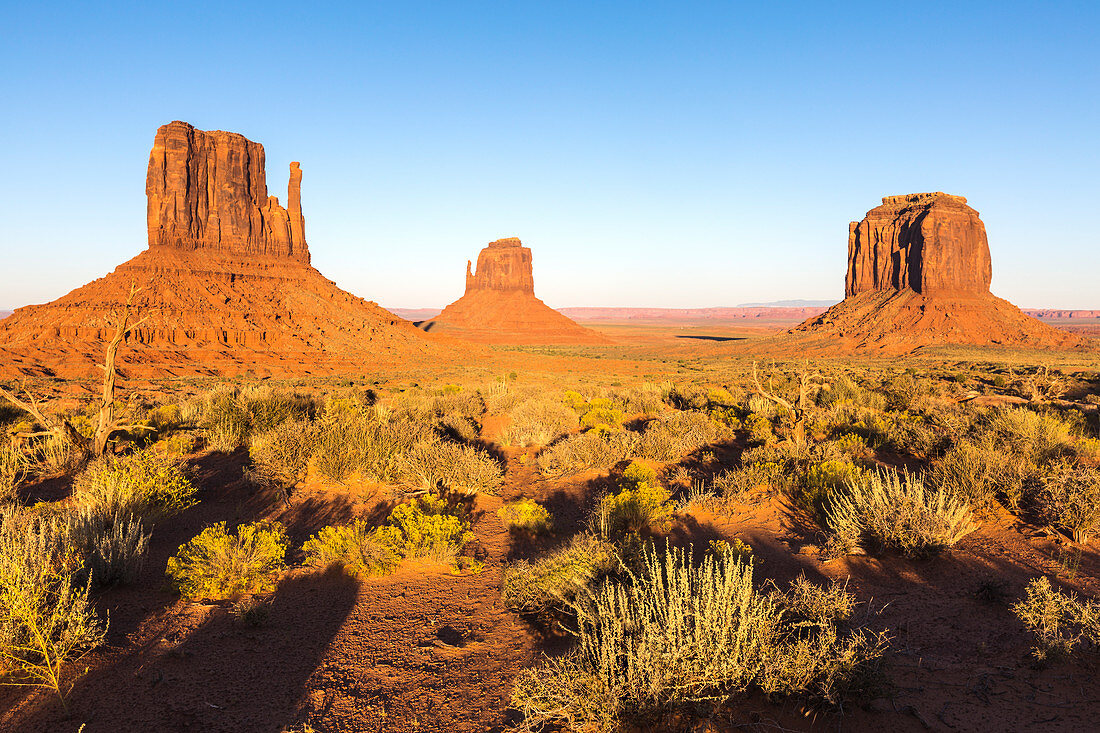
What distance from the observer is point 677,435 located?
36.8 feet

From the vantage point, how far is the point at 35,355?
33.5 m

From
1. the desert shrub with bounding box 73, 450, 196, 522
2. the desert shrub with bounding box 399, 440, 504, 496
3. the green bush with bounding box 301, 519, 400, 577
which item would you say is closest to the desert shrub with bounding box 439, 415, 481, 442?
the desert shrub with bounding box 399, 440, 504, 496

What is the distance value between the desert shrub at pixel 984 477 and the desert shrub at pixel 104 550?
8.54 metres

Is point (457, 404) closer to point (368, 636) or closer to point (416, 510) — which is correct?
point (416, 510)

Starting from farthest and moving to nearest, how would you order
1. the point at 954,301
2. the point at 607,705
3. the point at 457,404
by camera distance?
the point at 954,301 → the point at 457,404 → the point at 607,705

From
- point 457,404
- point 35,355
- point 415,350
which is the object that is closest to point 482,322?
point 415,350

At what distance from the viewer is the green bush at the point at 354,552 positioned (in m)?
5.51

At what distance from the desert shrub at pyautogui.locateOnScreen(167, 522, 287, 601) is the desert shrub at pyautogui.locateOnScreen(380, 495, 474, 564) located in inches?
43.2

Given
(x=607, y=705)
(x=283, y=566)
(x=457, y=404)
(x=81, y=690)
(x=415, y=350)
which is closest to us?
(x=607, y=705)

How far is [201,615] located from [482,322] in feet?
315

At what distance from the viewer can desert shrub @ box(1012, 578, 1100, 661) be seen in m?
3.51

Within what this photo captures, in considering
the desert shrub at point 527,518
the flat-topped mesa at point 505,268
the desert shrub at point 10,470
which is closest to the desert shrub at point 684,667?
the desert shrub at point 527,518

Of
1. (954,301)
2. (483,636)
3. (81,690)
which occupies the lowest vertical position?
(483,636)

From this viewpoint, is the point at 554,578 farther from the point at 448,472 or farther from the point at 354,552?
the point at 448,472
